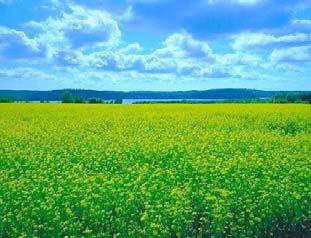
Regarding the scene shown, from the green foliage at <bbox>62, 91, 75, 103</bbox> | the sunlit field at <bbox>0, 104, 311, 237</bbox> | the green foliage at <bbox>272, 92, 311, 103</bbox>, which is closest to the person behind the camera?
the sunlit field at <bbox>0, 104, 311, 237</bbox>

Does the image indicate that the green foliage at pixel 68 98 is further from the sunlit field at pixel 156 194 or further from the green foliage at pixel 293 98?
the sunlit field at pixel 156 194

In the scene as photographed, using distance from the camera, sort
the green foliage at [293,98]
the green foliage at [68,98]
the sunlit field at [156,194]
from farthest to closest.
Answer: the green foliage at [68,98]
the green foliage at [293,98]
the sunlit field at [156,194]

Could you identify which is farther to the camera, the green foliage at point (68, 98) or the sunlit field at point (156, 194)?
the green foliage at point (68, 98)

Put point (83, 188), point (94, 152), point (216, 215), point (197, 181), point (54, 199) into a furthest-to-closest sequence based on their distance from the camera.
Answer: point (94, 152) < point (197, 181) < point (83, 188) < point (54, 199) < point (216, 215)

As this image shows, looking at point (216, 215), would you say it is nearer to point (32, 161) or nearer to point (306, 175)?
point (306, 175)

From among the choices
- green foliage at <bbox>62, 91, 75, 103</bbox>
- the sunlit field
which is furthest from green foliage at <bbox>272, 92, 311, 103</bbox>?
the sunlit field

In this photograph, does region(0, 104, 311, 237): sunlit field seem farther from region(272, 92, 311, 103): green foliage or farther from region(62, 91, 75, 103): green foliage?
region(62, 91, 75, 103): green foliage

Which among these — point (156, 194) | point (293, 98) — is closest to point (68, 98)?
point (293, 98)

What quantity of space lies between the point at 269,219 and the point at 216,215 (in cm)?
110

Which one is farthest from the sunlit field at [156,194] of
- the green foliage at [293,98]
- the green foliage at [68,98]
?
the green foliage at [68,98]

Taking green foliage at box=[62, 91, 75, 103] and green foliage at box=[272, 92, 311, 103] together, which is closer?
green foliage at box=[272, 92, 311, 103]

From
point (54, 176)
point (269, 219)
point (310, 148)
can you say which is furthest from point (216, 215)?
point (310, 148)

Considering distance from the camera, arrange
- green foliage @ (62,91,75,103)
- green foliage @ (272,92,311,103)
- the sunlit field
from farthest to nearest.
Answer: green foliage @ (62,91,75,103) → green foliage @ (272,92,311,103) → the sunlit field

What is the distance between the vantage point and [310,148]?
15.5 meters
